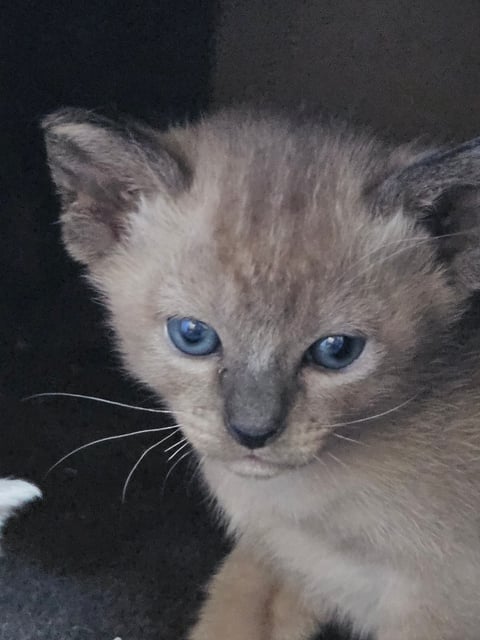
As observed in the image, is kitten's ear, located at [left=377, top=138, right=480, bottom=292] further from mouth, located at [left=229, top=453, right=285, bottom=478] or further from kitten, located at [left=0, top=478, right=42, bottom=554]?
kitten, located at [left=0, top=478, right=42, bottom=554]

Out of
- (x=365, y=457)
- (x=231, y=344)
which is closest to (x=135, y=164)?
(x=231, y=344)

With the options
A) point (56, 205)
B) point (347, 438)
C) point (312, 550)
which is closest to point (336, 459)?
point (347, 438)

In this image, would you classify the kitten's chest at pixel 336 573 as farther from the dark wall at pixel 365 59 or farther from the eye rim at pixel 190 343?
the dark wall at pixel 365 59

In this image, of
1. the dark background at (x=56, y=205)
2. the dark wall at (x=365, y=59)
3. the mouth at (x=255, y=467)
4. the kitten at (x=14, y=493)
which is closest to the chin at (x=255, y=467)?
the mouth at (x=255, y=467)

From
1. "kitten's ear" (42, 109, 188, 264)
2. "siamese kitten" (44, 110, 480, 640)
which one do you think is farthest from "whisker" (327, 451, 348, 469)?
"kitten's ear" (42, 109, 188, 264)

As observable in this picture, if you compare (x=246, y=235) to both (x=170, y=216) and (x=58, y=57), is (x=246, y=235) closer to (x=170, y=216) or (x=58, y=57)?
(x=170, y=216)

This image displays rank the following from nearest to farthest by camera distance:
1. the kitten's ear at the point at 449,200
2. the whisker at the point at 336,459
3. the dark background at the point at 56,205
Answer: the kitten's ear at the point at 449,200 → the whisker at the point at 336,459 → the dark background at the point at 56,205

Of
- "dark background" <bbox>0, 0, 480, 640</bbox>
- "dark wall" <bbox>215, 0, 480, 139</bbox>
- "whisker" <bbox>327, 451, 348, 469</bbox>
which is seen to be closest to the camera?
"whisker" <bbox>327, 451, 348, 469</bbox>

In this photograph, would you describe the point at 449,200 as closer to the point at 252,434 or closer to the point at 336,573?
the point at 252,434
